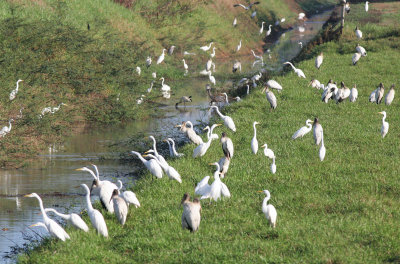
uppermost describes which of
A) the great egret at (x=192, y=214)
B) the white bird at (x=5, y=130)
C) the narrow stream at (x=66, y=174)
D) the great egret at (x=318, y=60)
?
the great egret at (x=192, y=214)

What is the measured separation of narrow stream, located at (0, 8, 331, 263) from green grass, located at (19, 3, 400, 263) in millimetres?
2369

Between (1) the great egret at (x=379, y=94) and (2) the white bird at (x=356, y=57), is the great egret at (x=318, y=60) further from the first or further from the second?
(1) the great egret at (x=379, y=94)

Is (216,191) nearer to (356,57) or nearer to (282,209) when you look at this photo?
(282,209)

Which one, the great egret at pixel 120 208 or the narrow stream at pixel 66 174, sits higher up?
the great egret at pixel 120 208

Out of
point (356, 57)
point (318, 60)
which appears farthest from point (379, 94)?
point (356, 57)

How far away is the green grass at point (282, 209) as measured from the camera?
9617 millimetres

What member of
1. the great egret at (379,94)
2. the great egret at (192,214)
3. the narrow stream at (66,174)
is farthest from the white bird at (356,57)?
the great egret at (192,214)

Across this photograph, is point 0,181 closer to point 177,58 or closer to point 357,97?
point 357,97

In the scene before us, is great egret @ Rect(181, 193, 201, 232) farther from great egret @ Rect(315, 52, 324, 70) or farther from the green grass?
great egret @ Rect(315, 52, 324, 70)

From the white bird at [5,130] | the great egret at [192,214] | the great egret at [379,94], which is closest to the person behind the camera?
the great egret at [192,214]

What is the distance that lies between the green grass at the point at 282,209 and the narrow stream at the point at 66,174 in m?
2.37

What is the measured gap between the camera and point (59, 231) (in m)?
10.3

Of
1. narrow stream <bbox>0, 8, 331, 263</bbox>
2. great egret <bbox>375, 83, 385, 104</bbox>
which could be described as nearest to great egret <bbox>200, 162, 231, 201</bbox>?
narrow stream <bbox>0, 8, 331, 263</bbox>

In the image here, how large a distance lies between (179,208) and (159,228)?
124 centimetres
